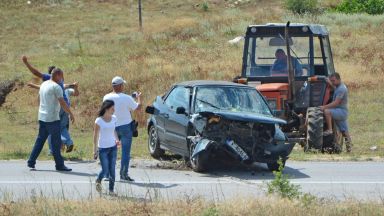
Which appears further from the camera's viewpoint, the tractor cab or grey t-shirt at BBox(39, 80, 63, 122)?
the tractor cab

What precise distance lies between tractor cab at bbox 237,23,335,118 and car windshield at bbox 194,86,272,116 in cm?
190

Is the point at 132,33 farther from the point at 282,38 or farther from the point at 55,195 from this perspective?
the point at 55,195

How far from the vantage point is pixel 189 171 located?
1393 centimetres

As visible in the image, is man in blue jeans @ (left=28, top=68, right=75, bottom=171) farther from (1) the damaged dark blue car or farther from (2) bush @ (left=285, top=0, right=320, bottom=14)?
(2) bush @ (left=285, top=0, right=320, bottom=14)

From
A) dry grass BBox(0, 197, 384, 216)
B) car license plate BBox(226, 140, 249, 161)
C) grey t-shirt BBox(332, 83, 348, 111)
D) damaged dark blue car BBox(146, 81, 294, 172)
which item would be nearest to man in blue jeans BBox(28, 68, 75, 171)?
damaged dark blue car BBox(146, 81, 294, 172)

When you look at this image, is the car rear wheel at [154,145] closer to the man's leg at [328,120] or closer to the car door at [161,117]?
the car door at [161,117]

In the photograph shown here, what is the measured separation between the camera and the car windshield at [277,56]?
57.3 feet

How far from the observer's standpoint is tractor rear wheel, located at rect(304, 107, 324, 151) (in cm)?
1638

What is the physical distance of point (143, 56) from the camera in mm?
36375

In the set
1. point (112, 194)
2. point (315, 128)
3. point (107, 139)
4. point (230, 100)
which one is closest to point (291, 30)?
point (315, 128)

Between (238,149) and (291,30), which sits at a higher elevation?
(291,30)

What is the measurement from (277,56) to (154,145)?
3484mm

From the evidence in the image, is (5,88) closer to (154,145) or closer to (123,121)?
(154,145)

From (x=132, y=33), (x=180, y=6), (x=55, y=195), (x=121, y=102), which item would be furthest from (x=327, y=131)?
(x=180, y=6)
